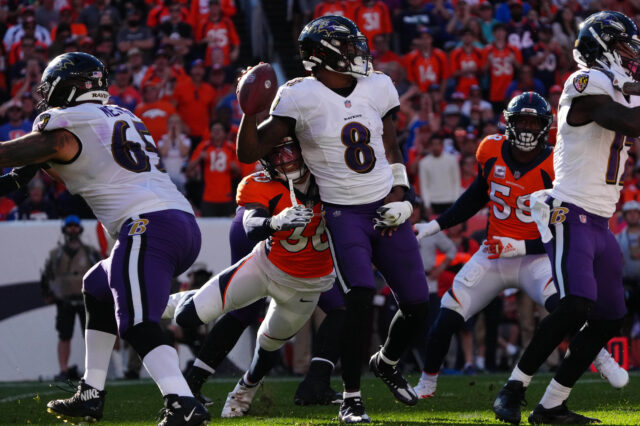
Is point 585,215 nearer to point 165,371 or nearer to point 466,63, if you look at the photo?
point 165,371

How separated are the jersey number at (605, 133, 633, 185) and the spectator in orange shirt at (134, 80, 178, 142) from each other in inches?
293

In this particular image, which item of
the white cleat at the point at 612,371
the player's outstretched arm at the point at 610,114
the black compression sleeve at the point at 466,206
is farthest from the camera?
the black compression sleeve at the point at 466,206

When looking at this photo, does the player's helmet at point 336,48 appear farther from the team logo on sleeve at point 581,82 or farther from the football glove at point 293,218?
the team logo on sleeve at point 581,82

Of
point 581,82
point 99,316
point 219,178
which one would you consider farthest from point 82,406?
point 219,178

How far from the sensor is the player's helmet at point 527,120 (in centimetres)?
720

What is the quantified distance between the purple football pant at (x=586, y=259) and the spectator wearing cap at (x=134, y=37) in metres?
9.24

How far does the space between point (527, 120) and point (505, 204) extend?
0.54 metres

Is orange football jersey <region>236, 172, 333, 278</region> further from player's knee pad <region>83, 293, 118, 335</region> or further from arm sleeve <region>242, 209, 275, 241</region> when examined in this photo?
player's knee pad <region>83, 293, 118, 335</region>

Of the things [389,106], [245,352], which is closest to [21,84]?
[245,352]

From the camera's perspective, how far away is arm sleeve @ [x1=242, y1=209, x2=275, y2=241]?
233 inches

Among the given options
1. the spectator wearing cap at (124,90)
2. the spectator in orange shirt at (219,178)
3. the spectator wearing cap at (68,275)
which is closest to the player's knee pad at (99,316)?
the spectator wearing cap at (68,275)

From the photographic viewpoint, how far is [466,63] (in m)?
14.1

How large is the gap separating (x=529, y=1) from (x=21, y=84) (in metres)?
6.88

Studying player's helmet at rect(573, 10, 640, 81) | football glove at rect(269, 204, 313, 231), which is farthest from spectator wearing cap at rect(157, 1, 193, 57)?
player's helmet at rect(573, 10, 640, 81)
